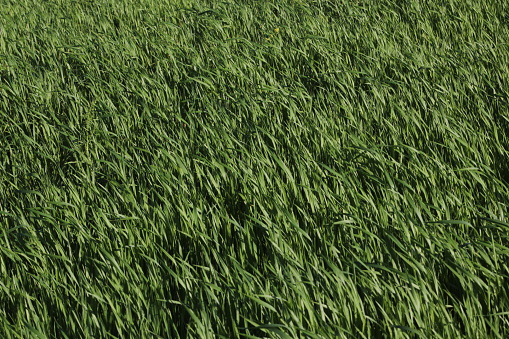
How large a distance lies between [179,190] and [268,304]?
29.5 inches

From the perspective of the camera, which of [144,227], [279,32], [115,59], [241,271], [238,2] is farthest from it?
[238,2]

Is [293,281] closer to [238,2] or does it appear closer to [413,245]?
[413,245]

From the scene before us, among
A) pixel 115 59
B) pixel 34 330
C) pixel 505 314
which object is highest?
pixel 115 59

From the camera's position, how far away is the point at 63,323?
5.86 feet

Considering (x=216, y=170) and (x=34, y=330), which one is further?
(x=216, y=170)

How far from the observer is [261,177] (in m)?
2.21

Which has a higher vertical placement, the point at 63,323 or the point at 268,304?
the point at 268,304

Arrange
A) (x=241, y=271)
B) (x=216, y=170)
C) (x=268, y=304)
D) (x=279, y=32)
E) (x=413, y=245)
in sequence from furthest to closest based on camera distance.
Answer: (x=279, y=32) → (x=216, y=170) → (x=413, y=245) → (x=241, y=271) → (x=268, y=304)

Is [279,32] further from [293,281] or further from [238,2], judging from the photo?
[293,281]

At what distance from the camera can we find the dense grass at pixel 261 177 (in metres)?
1.73

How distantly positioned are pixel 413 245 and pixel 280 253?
46 centimetres

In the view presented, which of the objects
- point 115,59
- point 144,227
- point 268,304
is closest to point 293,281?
point 268,304

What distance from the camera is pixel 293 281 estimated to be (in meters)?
1.69

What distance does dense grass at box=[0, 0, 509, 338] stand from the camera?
68.1 inches
